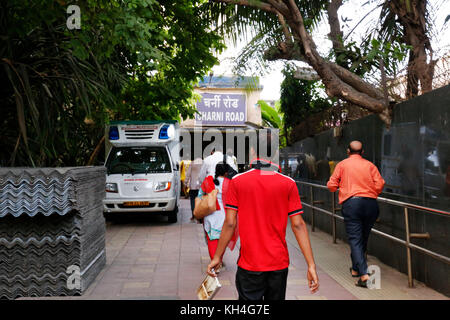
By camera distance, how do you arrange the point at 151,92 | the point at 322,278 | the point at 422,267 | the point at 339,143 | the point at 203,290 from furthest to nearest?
the point at 151,92, the point at 339,143, the point at 322,278, the point at 422,267, the point at 203,290

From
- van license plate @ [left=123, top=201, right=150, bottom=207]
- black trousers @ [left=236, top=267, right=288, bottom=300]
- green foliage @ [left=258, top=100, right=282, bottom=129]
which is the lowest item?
van license plate @ [left=123, top=201, right=150, bottom=207]

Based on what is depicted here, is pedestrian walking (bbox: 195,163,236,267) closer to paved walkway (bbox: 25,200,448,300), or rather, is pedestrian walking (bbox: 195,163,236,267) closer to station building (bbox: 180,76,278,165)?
paved walkway (bbox: 25,200,448,300)

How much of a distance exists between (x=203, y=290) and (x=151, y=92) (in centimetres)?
1036

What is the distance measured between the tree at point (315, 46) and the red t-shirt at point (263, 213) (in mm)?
3526

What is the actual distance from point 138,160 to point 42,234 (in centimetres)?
758

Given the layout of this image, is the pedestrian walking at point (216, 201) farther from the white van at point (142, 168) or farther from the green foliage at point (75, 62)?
the white van at point (142, 168)

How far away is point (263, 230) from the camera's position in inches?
144

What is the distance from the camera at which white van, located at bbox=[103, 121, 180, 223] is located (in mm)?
12547

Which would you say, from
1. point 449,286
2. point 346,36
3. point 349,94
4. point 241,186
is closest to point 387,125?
point 349,94

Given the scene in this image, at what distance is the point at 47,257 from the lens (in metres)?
5.75

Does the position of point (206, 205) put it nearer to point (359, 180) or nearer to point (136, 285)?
point (136, 285)

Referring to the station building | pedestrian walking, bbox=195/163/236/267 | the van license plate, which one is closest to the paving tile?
pedestrian walking, bbox=195/163/236/267

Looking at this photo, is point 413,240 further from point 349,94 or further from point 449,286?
point 349,94

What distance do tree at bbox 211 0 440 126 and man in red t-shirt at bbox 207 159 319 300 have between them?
3.53 m
